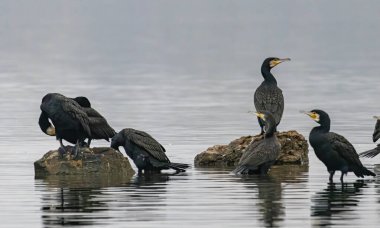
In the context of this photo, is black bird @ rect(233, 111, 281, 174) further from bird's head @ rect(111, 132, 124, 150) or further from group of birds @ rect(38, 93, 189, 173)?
bird's head @ rect(111, 132, 124, 150)

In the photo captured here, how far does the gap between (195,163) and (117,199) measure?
18.3 ft

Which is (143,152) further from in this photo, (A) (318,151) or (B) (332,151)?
(B) (332,151)

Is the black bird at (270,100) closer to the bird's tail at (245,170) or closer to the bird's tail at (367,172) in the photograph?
the bird's tail at (245,170)

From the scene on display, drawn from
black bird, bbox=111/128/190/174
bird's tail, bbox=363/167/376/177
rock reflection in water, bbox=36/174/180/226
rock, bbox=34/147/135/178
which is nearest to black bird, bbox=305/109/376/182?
bird's tail, bbox=363/167/376/177

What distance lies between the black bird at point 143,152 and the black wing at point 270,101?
2.58 meters

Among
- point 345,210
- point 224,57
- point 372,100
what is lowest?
point 345,210

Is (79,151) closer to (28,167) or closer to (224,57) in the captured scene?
(28,167)

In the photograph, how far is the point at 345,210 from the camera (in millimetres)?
22938

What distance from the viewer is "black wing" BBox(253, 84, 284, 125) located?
30422mm

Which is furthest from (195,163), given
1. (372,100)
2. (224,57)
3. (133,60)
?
(224,57)

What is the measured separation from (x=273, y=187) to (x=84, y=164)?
3545mm

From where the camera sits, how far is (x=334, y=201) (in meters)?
24.0

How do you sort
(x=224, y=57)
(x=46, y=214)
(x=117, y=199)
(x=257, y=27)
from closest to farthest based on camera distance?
(x=46, y=214)
(x=117, y=199)
(x=224, y=57)
(x=257, y=27)

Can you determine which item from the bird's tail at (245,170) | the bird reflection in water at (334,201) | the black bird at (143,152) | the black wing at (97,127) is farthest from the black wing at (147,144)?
the bird reflection in water at (334,201)
